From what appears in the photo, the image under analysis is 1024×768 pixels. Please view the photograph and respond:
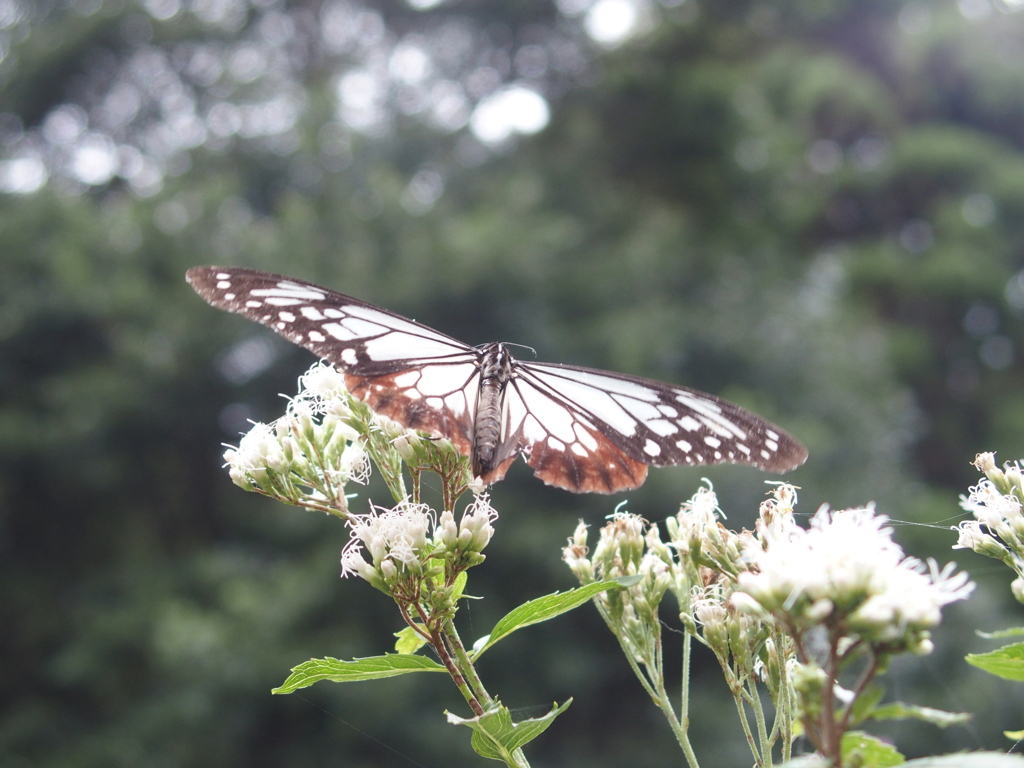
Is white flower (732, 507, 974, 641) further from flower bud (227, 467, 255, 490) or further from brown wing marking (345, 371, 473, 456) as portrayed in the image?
flower bud (227, 467, 255, 490)

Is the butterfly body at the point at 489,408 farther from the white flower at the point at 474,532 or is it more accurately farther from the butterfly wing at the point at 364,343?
the white flower at the point at 474,532

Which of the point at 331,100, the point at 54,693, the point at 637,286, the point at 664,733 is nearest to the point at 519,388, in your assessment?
the point at 664,733

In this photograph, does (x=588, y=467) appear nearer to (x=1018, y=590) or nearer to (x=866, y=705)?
(x=1018, y=590)

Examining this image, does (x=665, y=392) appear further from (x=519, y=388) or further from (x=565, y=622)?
(x=565, y=622)

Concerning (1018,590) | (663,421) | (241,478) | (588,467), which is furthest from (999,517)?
(241,478)

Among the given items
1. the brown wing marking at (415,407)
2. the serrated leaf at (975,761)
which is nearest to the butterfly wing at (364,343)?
the brown wing marking at (415,407)

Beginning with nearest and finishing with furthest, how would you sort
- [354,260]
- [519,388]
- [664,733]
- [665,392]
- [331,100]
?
[665,392] → [519,388] → [664,733] → [354,260] → [331,100]

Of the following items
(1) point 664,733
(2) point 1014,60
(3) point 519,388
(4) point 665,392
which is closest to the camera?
(4) point 665,392
